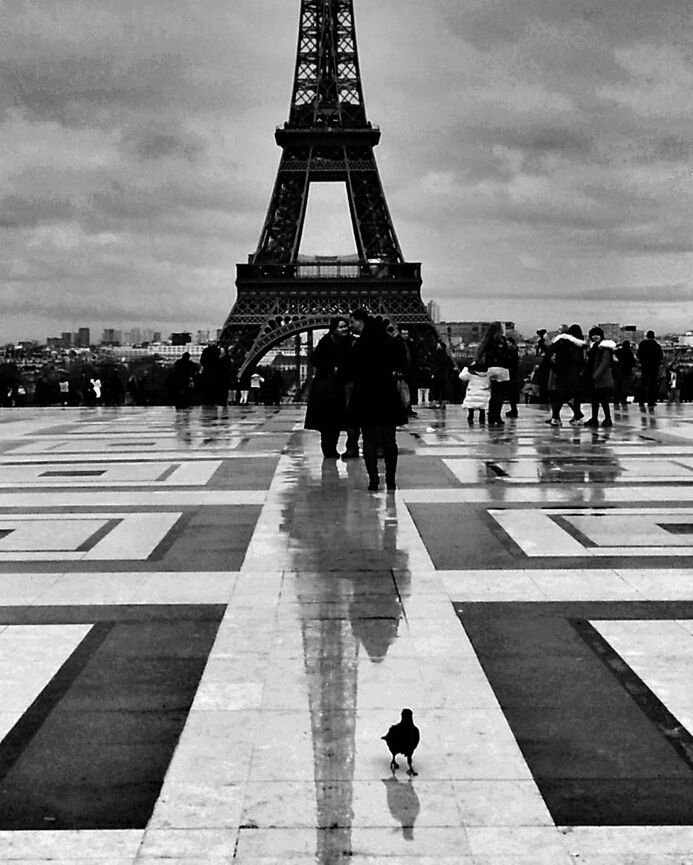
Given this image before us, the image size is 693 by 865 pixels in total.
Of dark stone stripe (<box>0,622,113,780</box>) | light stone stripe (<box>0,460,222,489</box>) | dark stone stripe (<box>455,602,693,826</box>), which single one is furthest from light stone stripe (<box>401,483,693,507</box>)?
dark stone stripe (<box>0,622,113,780</box>)

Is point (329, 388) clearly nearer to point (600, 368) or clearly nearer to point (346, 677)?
point (600, 368)

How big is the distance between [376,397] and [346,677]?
616 centimetres

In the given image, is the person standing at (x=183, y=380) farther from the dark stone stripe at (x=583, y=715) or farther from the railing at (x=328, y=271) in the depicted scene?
the railing at (x=328, y=271)

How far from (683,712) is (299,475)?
7899 millimetres

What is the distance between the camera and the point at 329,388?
44.9ft

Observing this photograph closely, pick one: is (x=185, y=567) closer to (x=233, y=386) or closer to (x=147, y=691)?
(x=147, y=691)

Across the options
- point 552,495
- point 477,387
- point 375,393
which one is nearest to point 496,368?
point 477,387

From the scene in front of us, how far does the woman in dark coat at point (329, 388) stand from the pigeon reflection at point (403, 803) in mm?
9594

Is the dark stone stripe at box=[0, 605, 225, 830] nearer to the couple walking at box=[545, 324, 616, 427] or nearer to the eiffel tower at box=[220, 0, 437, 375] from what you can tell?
the couple walking at box=[545, 324, 616, 427]

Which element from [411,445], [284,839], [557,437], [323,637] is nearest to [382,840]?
[284,839]

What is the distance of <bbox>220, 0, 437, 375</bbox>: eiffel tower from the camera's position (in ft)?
205

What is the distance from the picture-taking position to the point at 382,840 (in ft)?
11.7

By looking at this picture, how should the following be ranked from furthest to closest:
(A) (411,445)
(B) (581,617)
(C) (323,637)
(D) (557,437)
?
(D) (557,437)
(A) (411,445)
(B) (581,617)
(C) (323,637)

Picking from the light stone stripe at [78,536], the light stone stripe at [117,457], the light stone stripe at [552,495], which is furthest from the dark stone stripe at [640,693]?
the light stone stripe at [117,457]
